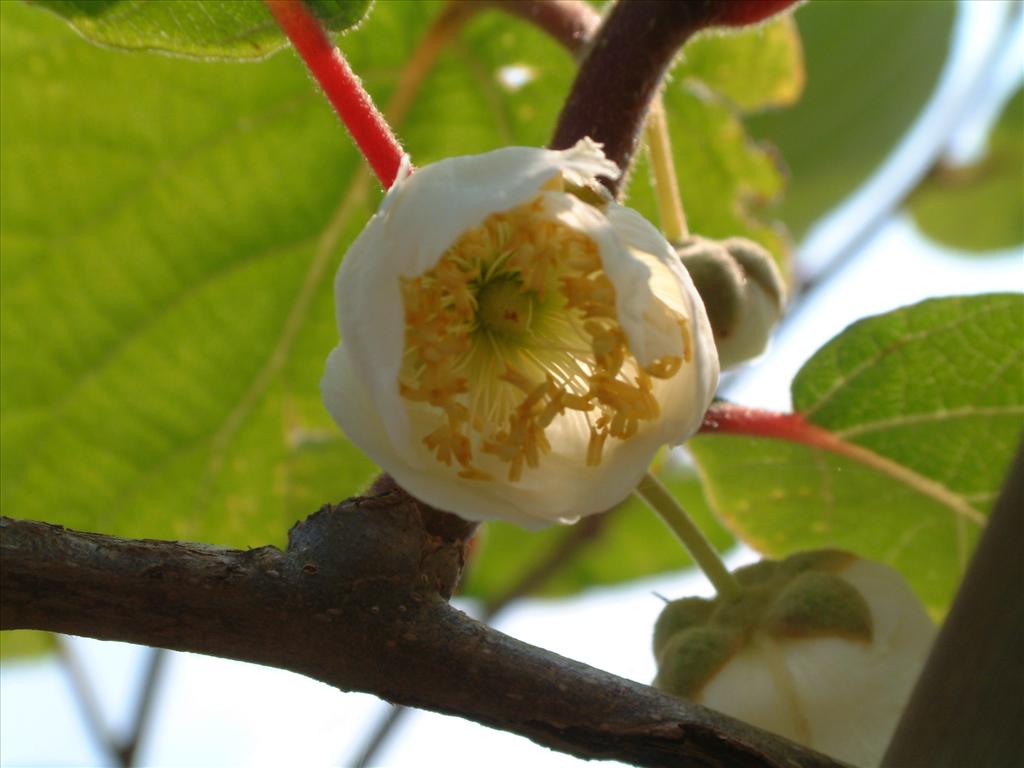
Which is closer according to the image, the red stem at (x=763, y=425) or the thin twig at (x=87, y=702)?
the red stem at (x=763, y=425)

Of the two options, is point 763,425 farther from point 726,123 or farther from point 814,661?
point 726,123

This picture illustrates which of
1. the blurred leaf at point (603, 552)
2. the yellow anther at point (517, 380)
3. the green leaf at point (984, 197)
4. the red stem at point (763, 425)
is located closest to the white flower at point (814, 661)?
the red stem at point (763, 425)

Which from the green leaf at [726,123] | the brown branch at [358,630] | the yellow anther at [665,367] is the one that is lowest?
the brown branch at [358,630]

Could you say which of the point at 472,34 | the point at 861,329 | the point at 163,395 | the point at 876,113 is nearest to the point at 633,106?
the point at 861,329

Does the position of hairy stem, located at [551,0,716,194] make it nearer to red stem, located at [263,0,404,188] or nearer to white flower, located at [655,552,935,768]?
red stem, located at [263,0,404,188]

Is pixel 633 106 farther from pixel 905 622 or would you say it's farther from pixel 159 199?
pixel 159 199

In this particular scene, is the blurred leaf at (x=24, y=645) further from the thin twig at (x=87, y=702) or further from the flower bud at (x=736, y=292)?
the flower bud at (x=736, y=292)

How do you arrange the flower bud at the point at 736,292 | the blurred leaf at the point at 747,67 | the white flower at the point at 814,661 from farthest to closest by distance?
1. the blurred leaf at the point at 747,67
2. the flower bud at the point at 736,292
3. the white flower at the point at 814,661

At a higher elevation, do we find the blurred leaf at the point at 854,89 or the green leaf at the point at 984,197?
the green leaf at the point at 984,197
